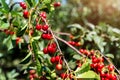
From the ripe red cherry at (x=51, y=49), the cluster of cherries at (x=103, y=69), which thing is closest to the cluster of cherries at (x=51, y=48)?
the ripe red cherry at (x=51, y=49)

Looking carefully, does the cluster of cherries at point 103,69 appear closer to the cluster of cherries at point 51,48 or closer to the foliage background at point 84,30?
the cluster of cherries at point 51,48

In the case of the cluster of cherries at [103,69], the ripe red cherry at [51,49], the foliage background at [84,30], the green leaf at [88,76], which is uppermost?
the ripe red cherry at [51,49]

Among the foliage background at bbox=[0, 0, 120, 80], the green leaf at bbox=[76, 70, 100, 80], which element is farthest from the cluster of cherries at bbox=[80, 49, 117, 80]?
the foliage background at bbox=[0, 0, 120, 80]

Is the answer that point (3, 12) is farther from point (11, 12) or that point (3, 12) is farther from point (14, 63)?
point (14, 63)

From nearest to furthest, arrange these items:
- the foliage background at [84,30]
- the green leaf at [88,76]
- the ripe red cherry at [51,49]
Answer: the green leaf at [88,76] → the ripe red cherry at [51,49] → the foliage background at [84,30]

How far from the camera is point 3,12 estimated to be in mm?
1812

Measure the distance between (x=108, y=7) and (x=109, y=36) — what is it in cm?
380

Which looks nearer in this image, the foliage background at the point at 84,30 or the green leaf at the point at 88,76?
the green leaf at the point at 88,76

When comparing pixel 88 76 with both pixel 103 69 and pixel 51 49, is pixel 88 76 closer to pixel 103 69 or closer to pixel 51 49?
pixel 103 69

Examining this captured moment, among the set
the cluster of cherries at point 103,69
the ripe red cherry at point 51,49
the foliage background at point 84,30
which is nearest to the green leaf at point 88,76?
the cluster of cherries at point 103,69

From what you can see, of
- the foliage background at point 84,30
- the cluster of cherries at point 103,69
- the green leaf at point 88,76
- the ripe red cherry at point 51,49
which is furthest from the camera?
the foliage background at point 84,30

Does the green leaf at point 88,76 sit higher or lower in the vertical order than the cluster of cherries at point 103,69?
higher

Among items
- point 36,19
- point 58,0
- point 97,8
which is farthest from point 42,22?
point 97,8

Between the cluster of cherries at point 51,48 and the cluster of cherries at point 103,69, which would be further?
the cluster of cherries at point 51,48
